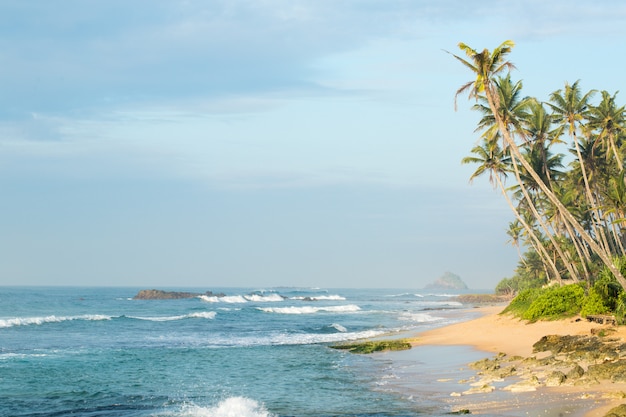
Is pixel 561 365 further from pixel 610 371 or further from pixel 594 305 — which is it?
pixel 594 305

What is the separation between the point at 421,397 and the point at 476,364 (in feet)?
17.5

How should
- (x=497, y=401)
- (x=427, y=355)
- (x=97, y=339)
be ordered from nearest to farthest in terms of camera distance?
(x=497, y=401), (x=427, y=355), (x=97, y=339)

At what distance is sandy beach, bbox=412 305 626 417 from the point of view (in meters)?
13.6

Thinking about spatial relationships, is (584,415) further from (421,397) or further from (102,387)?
(102,387)

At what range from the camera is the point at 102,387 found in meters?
22.6

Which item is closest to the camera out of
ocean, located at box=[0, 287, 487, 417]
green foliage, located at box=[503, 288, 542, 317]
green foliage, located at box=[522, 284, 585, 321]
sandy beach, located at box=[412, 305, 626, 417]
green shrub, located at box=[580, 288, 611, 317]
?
sandy beach, located at box=[412, 305, 626, 417]

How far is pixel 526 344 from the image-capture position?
85.1ft

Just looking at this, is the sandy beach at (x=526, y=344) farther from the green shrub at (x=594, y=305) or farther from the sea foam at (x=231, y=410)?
the sea foam at (x=231, y=410)

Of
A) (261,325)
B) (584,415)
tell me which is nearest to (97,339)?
(261,325)

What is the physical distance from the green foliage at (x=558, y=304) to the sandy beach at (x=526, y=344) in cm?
67

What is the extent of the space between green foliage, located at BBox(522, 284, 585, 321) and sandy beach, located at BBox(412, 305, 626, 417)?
674mm

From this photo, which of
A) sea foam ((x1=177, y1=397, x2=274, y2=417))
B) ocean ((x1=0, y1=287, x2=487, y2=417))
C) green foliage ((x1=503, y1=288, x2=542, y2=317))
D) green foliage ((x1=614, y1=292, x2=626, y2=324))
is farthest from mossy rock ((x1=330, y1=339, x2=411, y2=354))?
sea foam ((x1=177, y1=397, x2=274, y2=417))

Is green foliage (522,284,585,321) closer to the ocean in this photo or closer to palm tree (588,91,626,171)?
the ocean

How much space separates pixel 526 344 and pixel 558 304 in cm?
714
